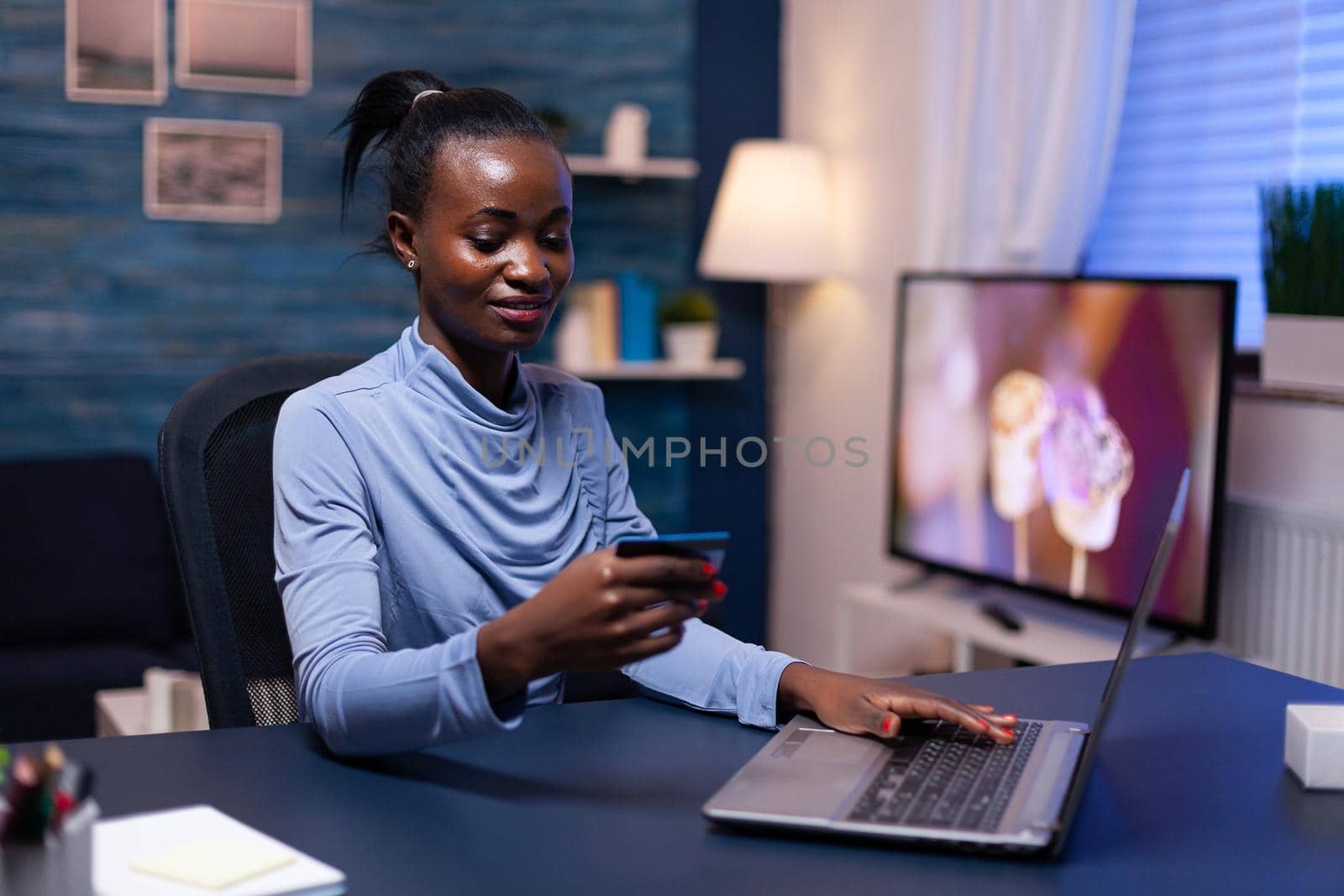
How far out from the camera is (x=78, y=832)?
95 centimetres

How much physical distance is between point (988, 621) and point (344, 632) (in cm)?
211

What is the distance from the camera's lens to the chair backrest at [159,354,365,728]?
4.66 feet

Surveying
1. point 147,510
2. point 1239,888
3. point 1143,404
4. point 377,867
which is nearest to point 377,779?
point 377,867

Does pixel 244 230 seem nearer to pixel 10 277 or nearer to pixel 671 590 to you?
pixel 10 277

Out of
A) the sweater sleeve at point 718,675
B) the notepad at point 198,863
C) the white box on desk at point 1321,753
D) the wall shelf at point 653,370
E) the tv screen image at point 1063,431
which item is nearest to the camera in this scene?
the notepad at point 198,863

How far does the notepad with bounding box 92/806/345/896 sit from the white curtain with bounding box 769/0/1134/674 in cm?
250

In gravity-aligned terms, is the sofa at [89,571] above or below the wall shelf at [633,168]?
below

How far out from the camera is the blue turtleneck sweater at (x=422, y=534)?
113 cm

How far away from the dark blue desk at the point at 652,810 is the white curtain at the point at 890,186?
1.94 metres

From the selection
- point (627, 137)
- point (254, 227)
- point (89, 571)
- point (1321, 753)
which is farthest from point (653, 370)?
point (1321, 753)

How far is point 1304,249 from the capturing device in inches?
92.9

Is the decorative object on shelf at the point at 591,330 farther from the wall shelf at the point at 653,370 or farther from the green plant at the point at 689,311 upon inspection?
the green plant at the point at 689,311

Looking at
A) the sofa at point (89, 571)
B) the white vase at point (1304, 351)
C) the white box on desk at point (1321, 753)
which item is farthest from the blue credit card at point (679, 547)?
the sofa at point (89, 571)

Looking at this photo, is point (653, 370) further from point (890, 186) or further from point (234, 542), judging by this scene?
point (234, 542)
